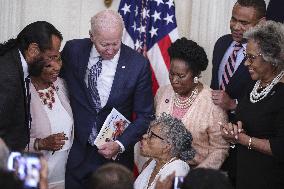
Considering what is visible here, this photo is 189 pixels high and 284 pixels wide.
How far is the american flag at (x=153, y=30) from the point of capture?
621cm

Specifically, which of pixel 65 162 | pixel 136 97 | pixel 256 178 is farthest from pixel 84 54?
pixel 256 178

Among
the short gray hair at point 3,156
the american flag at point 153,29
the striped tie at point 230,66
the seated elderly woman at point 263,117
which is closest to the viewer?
the short gray hair at point 3,156

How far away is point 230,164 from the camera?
511 cm

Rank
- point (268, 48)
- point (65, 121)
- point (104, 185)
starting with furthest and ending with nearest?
point (65, 121) < point (268, 48) < point (104, 185)

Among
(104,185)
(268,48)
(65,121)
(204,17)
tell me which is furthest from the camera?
(204,17)

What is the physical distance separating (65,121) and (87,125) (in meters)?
0.18

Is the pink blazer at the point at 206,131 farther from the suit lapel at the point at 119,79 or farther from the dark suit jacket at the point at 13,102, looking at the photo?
the dark suit jacket at the point at 13,102

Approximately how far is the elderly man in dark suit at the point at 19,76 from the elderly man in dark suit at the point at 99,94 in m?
0.36

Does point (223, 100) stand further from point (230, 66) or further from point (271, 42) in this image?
point (271, 42)

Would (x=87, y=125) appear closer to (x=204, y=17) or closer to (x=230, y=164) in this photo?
(x=230, y=164)

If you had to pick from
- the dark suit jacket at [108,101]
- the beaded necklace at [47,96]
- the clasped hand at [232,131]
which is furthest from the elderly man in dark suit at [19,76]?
the clasped hand at [232,131]

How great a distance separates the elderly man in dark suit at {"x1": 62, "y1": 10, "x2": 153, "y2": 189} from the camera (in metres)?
5.05

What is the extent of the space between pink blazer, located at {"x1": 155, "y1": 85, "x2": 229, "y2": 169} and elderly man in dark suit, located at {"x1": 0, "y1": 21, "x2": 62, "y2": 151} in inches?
42.5

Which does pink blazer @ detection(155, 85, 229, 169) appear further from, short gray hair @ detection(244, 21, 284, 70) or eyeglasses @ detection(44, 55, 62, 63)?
eyeglasses @ detection(44, 55, 62, 63)
